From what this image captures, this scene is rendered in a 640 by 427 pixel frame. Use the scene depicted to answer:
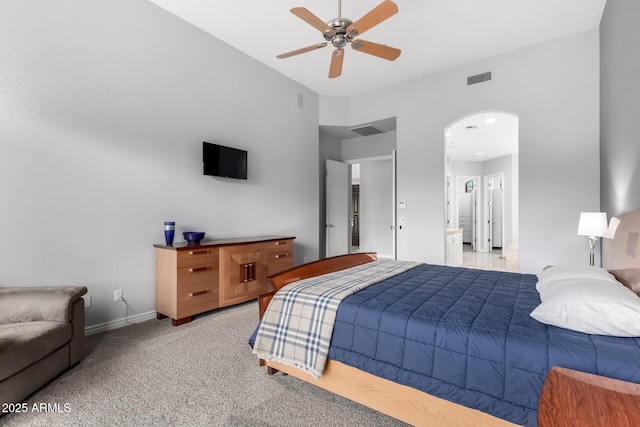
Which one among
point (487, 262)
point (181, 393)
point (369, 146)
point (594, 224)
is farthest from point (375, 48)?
point (487, 262)

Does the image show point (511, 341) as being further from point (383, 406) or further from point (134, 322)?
point (134, 322)

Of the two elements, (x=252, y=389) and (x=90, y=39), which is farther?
(x=90, y=39)

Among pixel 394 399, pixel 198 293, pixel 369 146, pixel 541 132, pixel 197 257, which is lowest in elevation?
pixel 394 399

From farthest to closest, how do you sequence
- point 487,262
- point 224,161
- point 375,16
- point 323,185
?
1. point 487,262
2. point 323,185
3. point 224,161
4. point 375,16

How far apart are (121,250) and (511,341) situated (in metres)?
3.27

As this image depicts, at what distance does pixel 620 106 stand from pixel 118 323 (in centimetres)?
498

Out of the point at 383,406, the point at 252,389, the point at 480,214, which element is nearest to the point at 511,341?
the point at 383,406

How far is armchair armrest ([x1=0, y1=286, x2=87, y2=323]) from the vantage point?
2.01 metres

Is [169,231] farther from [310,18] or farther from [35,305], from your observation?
[310,18]

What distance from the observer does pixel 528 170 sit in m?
3.94

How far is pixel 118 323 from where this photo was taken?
9.67 feet

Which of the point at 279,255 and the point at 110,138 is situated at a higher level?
the point at 110,138

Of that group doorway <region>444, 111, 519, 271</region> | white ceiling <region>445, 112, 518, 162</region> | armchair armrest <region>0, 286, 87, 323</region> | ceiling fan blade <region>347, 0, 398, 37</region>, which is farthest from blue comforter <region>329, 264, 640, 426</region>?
doorway <region>444, 111, 519, 271</region>

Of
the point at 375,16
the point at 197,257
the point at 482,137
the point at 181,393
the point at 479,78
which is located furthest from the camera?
the point at 482,137
